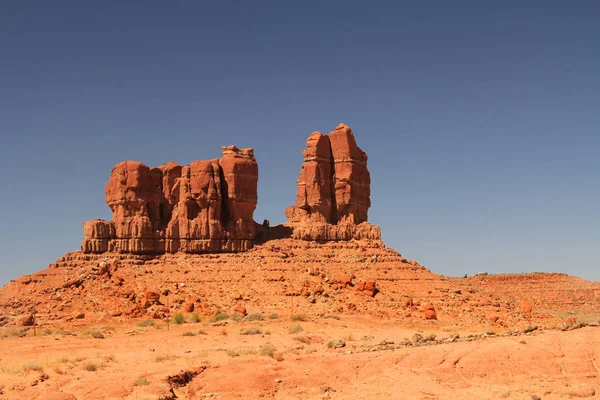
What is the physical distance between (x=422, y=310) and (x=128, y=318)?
21.4 meters

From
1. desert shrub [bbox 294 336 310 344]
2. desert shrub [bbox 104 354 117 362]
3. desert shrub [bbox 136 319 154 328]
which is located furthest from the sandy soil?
desert shrub [bbox 136 319 154 328]

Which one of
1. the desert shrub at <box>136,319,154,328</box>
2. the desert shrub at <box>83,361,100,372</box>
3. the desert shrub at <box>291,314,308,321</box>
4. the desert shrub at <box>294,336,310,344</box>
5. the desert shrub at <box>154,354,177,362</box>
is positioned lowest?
the desert shrub at <box>83,361,100,372</box>

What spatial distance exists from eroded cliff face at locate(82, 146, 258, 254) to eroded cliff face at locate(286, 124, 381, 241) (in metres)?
4.52

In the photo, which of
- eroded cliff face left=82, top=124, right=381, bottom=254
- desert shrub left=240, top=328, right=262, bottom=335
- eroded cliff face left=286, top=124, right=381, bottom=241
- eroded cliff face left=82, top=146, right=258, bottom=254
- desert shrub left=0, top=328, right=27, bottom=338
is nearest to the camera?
desert shrub left=240, top=328, right=262, bottom=335

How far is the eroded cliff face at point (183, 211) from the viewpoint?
62.6m

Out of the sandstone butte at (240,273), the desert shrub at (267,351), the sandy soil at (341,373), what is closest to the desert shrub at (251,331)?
the sandstone butte at (240,273)

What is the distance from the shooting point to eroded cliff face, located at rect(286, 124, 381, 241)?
64.0 meters

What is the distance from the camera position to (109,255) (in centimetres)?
6216

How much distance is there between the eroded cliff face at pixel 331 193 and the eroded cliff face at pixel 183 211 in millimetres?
4519

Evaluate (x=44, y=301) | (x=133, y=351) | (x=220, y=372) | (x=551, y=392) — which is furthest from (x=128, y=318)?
(x=551, y=392)

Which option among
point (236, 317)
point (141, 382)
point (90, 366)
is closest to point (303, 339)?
point (236, 317)

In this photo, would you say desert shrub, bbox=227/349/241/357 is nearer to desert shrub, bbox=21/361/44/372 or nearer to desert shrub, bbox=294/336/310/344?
desert shrub, bbox=294/336/310/344

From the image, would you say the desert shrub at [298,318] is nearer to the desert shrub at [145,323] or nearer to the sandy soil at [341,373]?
the desert shrub at [145,323]

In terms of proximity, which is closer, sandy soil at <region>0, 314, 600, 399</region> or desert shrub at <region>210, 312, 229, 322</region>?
sandy soil at <region>0, 314, 600, 399</region>
